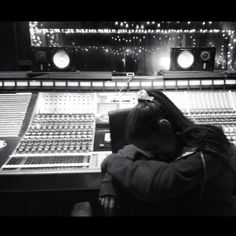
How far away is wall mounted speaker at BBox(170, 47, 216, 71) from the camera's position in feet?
8.11

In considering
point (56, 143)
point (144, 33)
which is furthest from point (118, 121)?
point (144, 33)

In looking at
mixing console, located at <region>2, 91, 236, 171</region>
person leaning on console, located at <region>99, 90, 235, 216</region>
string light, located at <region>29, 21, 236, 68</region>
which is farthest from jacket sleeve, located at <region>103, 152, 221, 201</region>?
string light, located at <region>29, 21, 236, 68</region>

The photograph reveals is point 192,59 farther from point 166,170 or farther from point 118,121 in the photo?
point 166,170

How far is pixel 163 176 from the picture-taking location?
3.43ft

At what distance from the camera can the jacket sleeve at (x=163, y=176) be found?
1045 mm

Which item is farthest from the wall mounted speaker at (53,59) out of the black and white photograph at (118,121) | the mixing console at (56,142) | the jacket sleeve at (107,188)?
the jacket sleeve at (107,188)

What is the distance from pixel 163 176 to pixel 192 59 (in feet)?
5.61

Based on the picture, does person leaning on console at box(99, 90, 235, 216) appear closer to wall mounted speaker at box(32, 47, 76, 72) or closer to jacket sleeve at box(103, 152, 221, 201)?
jacket sleeve at box(103, 152, 221, 201)

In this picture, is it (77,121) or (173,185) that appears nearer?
(173,185)

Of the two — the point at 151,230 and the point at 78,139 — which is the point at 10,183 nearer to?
the point at 78,139

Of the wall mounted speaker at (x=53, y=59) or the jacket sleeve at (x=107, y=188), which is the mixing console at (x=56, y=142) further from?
the wall mounted speaker at (x=53, y=59)

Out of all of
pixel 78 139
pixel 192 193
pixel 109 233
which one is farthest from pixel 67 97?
pixel 192 193

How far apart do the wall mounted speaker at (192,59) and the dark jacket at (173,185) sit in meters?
1.48
